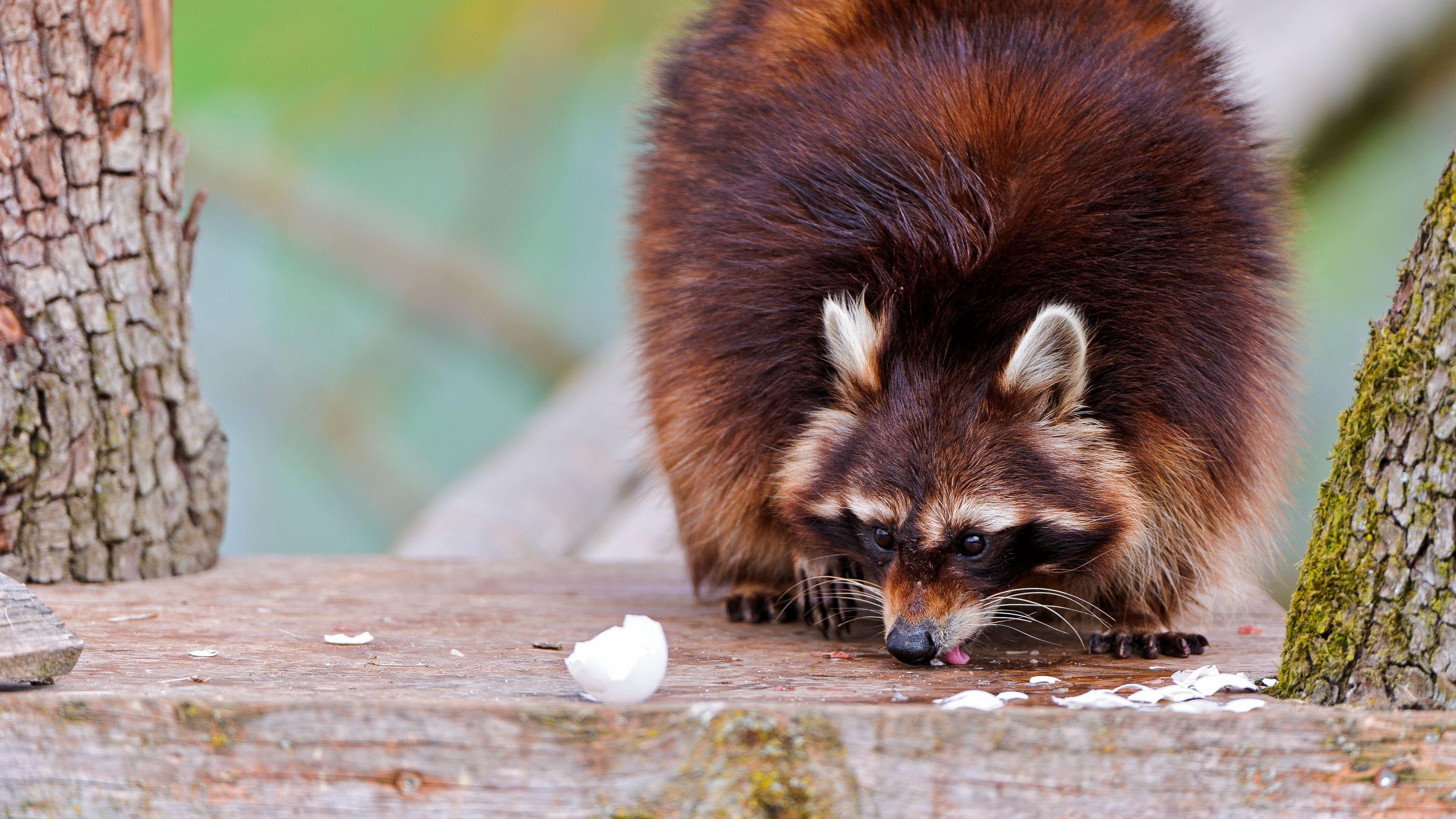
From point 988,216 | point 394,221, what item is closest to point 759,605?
point 988,216

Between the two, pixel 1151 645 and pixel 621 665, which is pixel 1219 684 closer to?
pixel 1151 645

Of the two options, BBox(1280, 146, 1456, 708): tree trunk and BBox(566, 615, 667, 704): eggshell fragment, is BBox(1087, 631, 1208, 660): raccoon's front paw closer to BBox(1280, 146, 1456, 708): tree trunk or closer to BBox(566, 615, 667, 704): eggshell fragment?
BBox(1280, 146, 1456, 708): tree trunk

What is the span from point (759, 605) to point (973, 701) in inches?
48.4

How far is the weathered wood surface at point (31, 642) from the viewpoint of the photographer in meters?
1.92

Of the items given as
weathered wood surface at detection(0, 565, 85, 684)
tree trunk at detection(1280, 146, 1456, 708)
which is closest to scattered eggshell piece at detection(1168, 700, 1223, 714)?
tree trunk at detection(1280, 146, 1456, 708)

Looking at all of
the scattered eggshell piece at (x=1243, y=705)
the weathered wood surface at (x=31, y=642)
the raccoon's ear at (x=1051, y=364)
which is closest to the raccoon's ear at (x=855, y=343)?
the raccoon's ear at (x=1051, y=364)

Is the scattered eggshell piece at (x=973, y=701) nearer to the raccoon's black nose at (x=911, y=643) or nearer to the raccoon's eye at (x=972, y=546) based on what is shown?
the raccoon's black nose at (x=911, y=643)

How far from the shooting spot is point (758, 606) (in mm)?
3184

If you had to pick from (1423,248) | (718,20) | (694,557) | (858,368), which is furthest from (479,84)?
(1423,248)

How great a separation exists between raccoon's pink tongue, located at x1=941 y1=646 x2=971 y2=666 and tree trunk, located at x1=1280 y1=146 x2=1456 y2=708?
2.32 feet

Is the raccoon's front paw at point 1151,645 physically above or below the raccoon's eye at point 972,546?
below

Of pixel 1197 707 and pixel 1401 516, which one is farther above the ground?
pixel 1401 516

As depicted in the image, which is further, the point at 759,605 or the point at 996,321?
the point at 759,605

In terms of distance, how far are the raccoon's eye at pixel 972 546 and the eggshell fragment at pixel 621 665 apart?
78 centimetres
